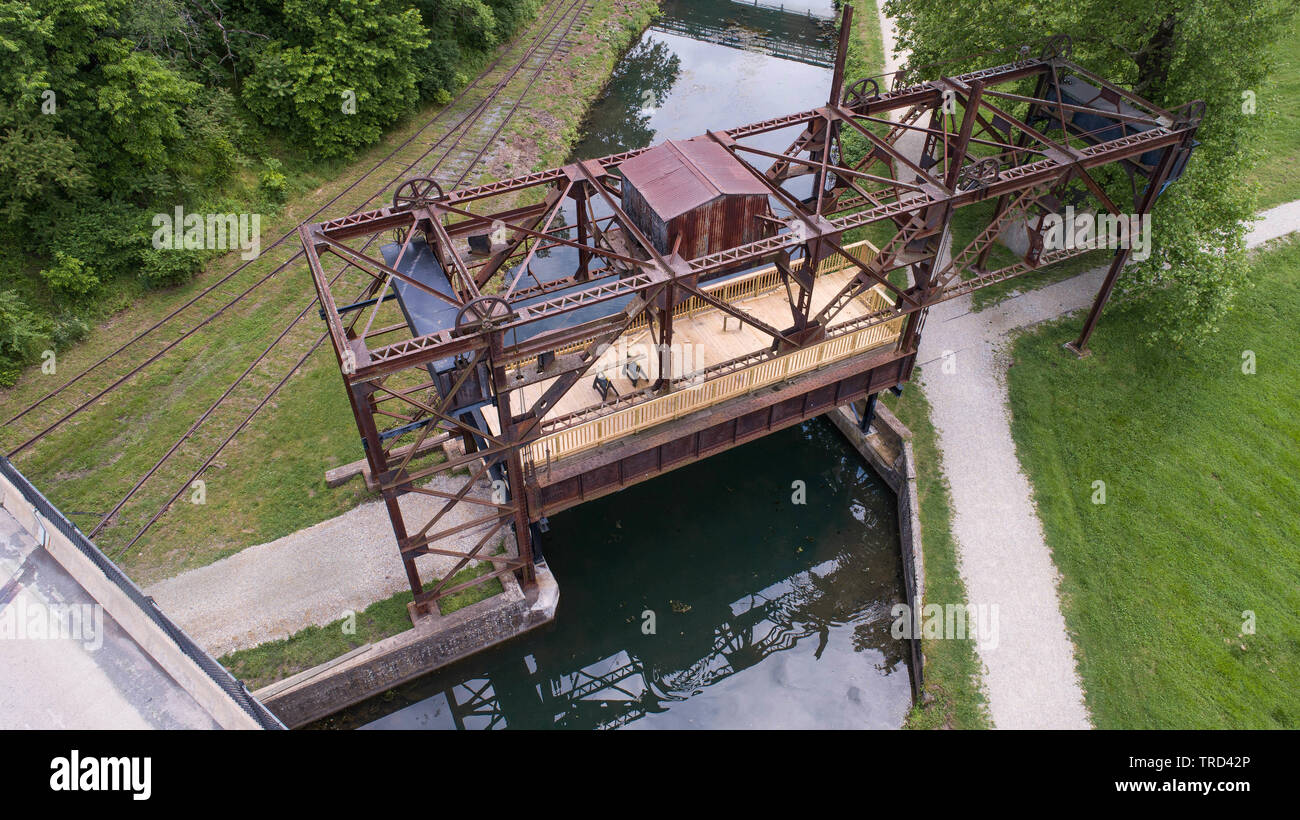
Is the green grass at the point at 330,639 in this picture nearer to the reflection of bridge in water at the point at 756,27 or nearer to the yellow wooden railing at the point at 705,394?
the yellow wooden railing at the point at 705,394

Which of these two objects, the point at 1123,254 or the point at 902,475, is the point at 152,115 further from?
the point at 1123,254

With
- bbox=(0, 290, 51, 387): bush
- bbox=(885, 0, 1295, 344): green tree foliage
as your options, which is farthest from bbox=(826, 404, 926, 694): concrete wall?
bbox=(0, 290, 51, 387): bush

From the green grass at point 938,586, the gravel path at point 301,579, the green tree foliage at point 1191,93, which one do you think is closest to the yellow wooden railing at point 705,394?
the green grass at point 938,586

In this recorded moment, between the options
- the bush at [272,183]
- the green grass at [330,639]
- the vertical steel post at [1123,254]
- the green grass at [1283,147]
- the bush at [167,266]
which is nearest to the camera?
the green grass at [330,639]

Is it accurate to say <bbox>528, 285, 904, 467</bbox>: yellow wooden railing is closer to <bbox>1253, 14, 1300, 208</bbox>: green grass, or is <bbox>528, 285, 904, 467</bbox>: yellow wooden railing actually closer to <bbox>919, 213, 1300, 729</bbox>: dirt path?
<bbox>919, 213, 1300, 729</bbox>: dirt path

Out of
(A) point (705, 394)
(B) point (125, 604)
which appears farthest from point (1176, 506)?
(B) point (125, 604)

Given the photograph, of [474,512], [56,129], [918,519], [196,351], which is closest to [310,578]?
[474,512]

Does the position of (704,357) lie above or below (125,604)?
above

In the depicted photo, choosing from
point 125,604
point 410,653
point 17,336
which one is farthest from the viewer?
point 17,336

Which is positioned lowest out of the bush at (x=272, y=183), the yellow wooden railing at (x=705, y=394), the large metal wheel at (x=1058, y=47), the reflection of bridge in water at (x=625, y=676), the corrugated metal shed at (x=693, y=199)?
the reflection of bridge in water at (x=625, y=676)
